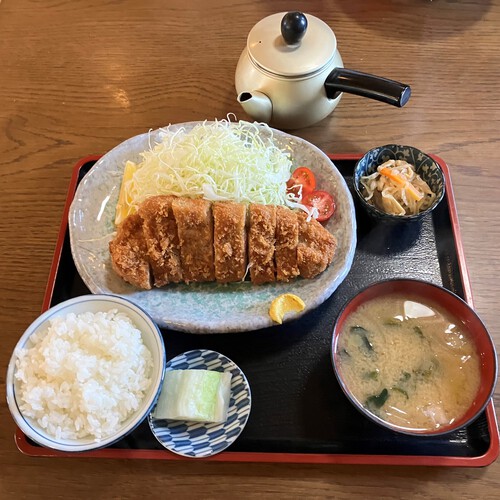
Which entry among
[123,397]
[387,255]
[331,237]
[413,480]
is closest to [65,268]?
[123,397]

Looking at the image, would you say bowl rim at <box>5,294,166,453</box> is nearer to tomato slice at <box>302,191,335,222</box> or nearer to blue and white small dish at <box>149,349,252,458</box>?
blue and white small dish at <box>149,349,252,458</box>

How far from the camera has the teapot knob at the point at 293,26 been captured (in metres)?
2.04

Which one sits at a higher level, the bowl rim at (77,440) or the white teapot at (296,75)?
the white teapot at (296,75)

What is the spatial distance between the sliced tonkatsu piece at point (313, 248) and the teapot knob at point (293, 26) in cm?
81

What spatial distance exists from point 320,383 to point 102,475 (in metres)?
0.82

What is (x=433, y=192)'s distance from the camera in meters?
2.08

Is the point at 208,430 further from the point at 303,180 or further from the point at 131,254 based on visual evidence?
the point at 303,180

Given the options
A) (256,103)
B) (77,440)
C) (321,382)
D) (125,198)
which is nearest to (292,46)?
(256,103)

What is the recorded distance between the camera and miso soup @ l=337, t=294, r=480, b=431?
1525mm

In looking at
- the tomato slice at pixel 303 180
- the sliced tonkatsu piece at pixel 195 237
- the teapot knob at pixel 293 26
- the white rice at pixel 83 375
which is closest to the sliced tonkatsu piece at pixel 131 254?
the sliced tonkatsu piece at pixel 195 237

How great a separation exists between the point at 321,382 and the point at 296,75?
1.31 m

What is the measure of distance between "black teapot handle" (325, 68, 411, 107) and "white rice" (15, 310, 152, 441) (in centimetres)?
141

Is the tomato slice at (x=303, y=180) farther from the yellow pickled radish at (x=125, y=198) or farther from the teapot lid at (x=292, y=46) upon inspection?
the yellow pickled radish at (x=125, y=198)

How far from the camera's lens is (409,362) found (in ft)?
5.27
